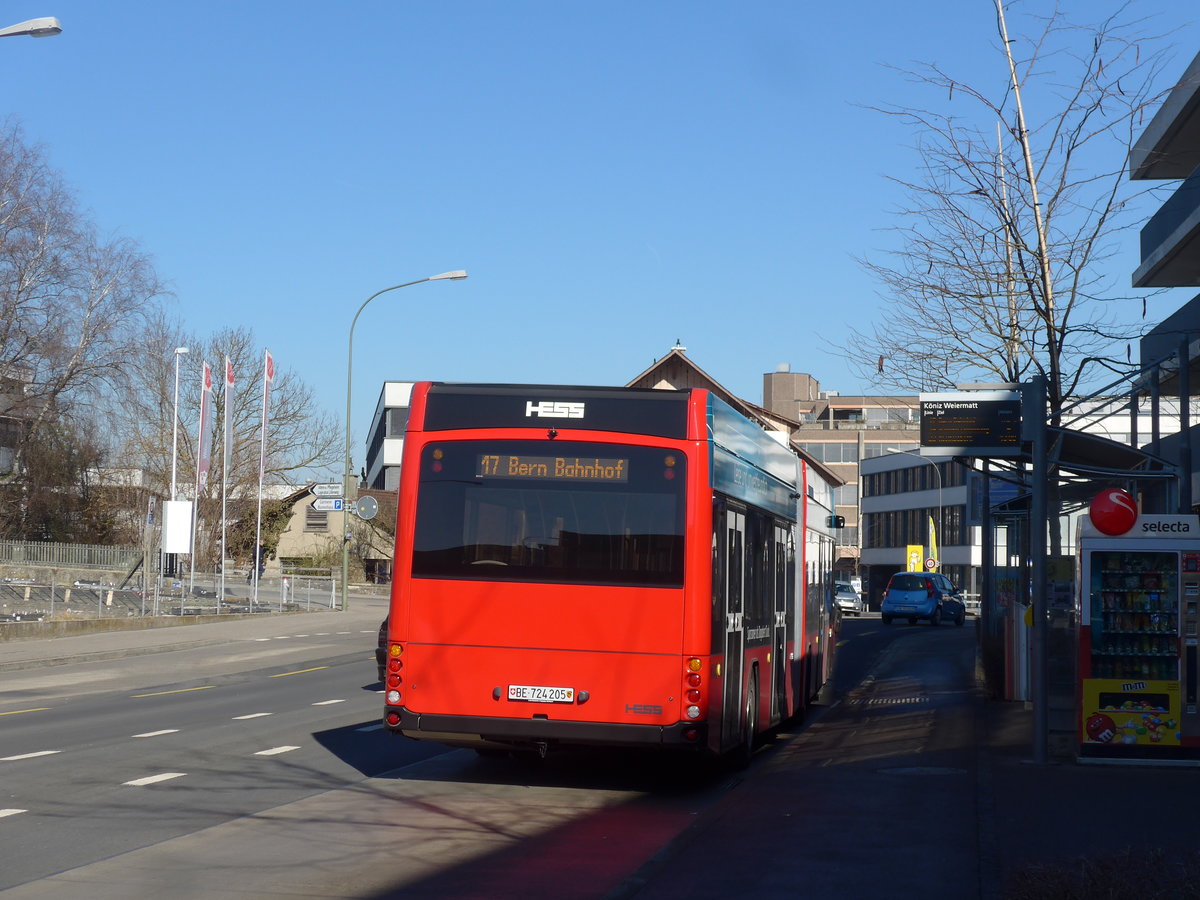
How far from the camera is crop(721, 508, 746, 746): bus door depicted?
11.8 metres

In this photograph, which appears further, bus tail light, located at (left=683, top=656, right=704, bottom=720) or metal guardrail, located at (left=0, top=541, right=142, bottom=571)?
metal guardrail, located at (left=0, top=541, right=142, bottom=571)

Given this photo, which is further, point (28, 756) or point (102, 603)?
point (102, 603)

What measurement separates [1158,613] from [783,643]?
3.85 m

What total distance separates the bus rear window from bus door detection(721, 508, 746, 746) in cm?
98

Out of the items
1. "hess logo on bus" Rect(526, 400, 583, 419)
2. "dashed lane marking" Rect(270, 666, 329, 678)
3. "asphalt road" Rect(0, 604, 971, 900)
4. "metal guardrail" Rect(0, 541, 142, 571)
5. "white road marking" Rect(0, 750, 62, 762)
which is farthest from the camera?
"metal guardrail" Rect(0, 541, 142, 571)

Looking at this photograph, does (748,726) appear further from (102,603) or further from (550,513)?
(102,603)

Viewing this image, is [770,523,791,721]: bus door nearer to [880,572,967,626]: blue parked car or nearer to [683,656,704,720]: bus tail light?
[683,656,704,720]: bus tail light

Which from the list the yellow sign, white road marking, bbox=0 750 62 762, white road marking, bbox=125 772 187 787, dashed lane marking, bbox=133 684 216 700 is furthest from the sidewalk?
dashed lane marking, bbox=133 684 216 700

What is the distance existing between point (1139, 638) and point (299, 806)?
771 centimetres

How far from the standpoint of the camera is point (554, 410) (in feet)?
37.9

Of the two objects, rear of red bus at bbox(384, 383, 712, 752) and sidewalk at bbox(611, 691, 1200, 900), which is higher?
rear of red bus at bbox(384, 383, 712, 752)

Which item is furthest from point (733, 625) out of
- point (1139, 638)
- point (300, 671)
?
point (300, 671)

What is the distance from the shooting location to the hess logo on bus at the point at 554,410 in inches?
453

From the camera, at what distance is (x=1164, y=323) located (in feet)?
98.4
